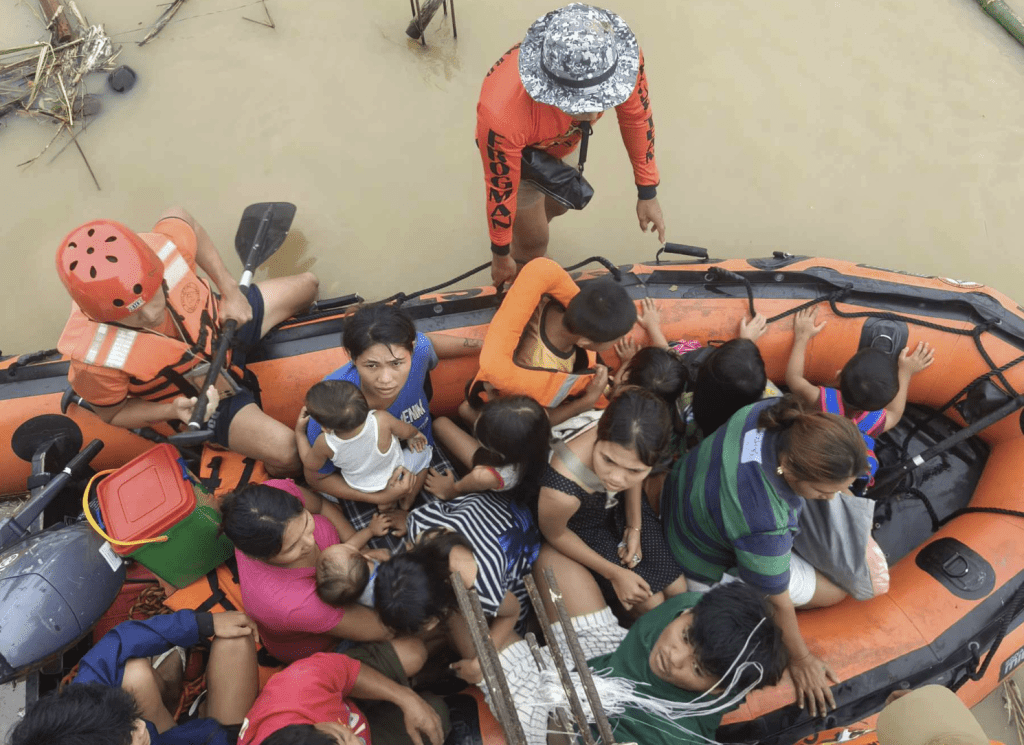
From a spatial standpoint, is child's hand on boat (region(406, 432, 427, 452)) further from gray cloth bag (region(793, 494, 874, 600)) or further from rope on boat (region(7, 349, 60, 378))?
rope on boat (region(7, 349, 60, 378))

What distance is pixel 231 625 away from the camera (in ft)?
5.79

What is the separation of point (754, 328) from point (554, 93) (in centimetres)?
101

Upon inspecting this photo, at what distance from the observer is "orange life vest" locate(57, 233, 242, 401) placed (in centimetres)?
189

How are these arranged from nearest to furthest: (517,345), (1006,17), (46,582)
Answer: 1. (46,582)
2. (517,345)
3. (1006,17)

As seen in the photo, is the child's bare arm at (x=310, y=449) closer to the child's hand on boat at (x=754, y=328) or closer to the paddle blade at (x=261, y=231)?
the paddle blade at (x=261, y=231)

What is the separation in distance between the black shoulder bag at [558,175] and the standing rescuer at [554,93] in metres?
0.03

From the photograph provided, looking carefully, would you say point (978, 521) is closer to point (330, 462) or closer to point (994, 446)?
point (994, 446)

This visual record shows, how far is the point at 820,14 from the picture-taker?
11.9 ft

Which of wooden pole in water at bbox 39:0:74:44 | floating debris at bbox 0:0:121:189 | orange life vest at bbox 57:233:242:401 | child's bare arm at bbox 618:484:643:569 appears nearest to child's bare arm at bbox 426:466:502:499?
child's bare arm at bbox 618:484:643:569

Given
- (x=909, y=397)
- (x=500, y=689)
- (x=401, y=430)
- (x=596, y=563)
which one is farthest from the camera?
(x=909, y=397)

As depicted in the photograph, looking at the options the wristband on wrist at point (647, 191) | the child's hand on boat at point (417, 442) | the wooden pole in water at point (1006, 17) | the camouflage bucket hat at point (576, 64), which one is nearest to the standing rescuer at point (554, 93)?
the camouflage bucket hat at point (576, 64)

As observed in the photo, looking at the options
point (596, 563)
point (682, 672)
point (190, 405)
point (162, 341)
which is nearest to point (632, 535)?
point (596, 563)

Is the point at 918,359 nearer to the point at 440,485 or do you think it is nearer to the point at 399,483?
the point at 440,485

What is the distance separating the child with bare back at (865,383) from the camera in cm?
205
